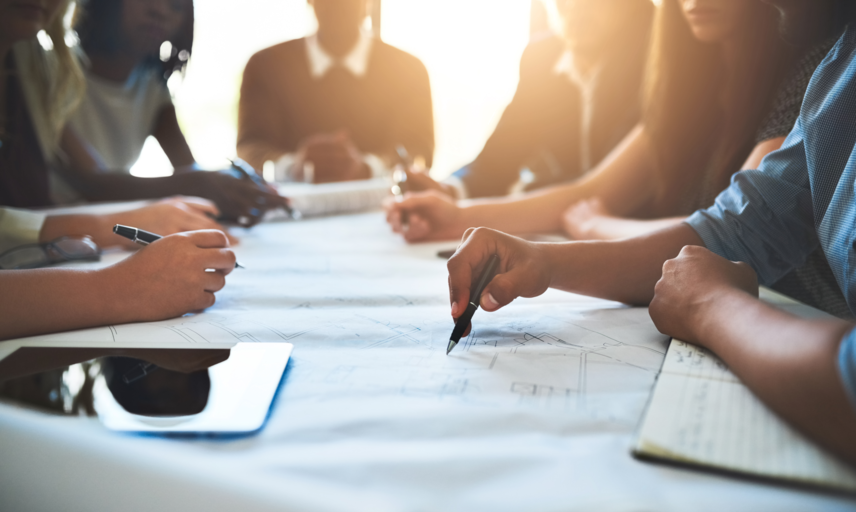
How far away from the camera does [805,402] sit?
0.96 ft

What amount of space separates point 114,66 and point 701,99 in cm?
157

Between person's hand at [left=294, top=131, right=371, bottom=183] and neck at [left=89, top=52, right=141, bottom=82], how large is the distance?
1.81ft

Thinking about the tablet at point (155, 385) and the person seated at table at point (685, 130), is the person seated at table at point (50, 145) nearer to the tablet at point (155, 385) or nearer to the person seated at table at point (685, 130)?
the person seated at table at point (685, 130)

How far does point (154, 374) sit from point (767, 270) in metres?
0.60

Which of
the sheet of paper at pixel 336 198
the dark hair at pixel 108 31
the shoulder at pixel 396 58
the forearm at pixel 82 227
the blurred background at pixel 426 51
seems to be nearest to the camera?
the forearm at pixel 82 227

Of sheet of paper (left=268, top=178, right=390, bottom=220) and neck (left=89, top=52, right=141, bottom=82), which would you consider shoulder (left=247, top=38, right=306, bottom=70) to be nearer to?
neck (left=89, top=52, right=141, bottom=82)

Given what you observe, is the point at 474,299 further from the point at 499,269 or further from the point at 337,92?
the point at 337,92

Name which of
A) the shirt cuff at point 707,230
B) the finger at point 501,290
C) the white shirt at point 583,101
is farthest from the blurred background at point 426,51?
the finger at point 501,290

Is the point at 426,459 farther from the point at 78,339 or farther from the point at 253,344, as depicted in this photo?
the point at 78,339

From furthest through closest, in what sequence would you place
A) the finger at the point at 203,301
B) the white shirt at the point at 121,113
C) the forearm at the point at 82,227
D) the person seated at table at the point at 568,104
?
the white shirt at the point at 121,113
the person seated at table at the point at 568,104
the forearm at the point at 82,227
the finger at the point at 203,301

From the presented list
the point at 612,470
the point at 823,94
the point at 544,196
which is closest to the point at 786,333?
the point at 612,470

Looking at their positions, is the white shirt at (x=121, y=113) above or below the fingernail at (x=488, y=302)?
below

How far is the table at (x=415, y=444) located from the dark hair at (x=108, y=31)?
1360 millimetres

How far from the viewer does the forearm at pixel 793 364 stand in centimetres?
28
